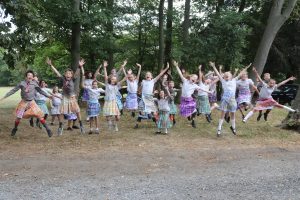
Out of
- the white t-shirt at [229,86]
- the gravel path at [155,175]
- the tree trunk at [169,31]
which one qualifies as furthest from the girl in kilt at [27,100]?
the tree trunk at [169,31]

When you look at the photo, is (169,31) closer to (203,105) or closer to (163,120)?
(203,105)

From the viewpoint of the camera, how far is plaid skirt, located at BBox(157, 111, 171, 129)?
1218 cm

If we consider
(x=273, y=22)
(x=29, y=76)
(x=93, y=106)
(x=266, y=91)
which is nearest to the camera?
(x=29, y=76)

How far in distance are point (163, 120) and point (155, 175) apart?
476 cm

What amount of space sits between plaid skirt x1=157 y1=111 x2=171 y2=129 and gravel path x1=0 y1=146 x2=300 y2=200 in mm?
2357

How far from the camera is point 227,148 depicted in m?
10.1

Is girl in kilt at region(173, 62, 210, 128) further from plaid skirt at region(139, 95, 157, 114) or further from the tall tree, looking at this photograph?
the tall tree

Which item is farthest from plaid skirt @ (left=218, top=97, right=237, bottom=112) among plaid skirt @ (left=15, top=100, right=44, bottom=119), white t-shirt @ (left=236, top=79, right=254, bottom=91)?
plaid skirt @ (left=15, top=100, right=44, bottom=119)

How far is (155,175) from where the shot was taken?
296 inches

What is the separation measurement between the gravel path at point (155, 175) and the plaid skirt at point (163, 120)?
236cm

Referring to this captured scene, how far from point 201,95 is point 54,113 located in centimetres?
487

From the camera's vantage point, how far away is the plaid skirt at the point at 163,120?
1218 centimetres

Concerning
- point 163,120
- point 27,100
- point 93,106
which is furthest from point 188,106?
point 27,100

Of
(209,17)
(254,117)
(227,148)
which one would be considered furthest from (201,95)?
(209,17)
